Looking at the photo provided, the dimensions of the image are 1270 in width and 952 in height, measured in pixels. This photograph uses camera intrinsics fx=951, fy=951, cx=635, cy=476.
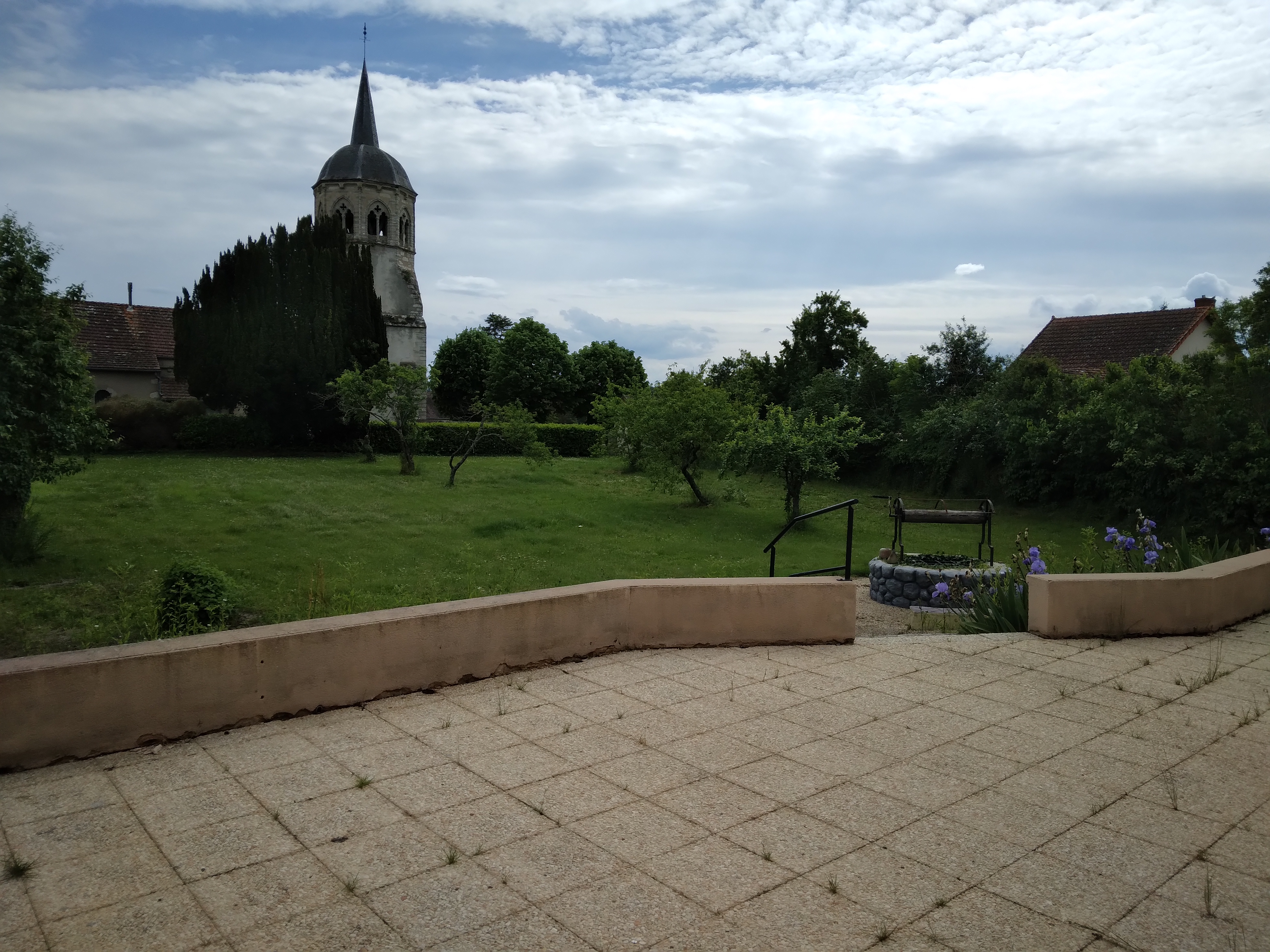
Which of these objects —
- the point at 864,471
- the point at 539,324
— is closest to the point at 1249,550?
the point at 864,471

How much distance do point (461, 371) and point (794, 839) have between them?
57868mm

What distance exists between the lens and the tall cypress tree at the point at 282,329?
3022 centimetres

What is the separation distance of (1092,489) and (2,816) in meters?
20.7

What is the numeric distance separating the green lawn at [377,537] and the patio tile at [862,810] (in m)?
6.10

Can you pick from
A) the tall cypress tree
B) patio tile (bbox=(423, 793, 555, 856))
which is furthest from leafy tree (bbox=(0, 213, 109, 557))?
the tall cypress tree

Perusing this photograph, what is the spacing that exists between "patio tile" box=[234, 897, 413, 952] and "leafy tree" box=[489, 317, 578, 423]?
51.6 m

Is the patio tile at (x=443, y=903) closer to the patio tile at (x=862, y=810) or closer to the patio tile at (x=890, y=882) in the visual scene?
the patio tile at (x=890, y=882)

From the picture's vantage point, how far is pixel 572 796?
12.0 feet

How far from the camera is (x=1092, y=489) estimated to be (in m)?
20.2

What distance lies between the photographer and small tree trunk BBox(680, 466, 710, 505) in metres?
22.0

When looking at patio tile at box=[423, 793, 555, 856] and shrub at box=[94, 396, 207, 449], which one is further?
shrub at box=[94, 396, 207, 449]

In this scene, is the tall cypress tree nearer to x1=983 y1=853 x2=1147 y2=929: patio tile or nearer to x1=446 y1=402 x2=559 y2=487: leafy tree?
x1=446 y1=402 x2=559 y2=487: leafy tree

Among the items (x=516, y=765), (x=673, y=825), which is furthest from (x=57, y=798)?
(x=673, y=825)

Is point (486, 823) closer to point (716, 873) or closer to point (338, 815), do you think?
point (338, 815)
